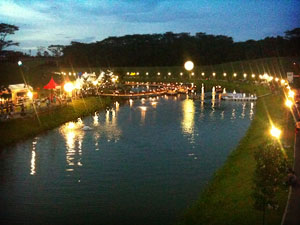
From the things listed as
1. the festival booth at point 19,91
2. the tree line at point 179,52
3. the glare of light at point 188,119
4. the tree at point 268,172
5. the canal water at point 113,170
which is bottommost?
the canal water at point 113,170

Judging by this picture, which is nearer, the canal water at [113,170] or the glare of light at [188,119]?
the canal water at [113,170]

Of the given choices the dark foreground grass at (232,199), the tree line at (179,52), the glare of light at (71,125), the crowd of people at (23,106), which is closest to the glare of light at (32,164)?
the crowd of people at (23,106)

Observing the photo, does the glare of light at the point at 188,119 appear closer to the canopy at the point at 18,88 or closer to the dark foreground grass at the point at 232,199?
the dark foreground grass at the point at 232,199

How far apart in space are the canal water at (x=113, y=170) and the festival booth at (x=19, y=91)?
597 centimetres

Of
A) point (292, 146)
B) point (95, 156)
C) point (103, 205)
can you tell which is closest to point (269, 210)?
point (103, 205)

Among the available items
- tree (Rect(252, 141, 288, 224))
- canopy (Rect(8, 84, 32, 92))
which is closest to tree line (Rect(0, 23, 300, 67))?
canopy (Rect(8, 84, 32, 92))

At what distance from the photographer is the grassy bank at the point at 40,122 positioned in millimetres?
25003

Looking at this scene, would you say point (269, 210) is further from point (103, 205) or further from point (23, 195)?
point (23, 195)

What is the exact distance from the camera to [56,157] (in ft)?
68.1

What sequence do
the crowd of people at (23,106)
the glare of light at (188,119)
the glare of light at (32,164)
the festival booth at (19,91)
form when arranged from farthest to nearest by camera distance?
the festival booth at (19,91) → the glare of light at (188,119) → the crowd of people at (23,106) → the glare of light at (32,164)

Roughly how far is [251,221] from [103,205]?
5554mm

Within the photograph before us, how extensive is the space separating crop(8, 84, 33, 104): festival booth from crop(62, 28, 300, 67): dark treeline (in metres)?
71.6

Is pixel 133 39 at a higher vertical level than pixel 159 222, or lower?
higher

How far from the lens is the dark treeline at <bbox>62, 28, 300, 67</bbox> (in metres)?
104
